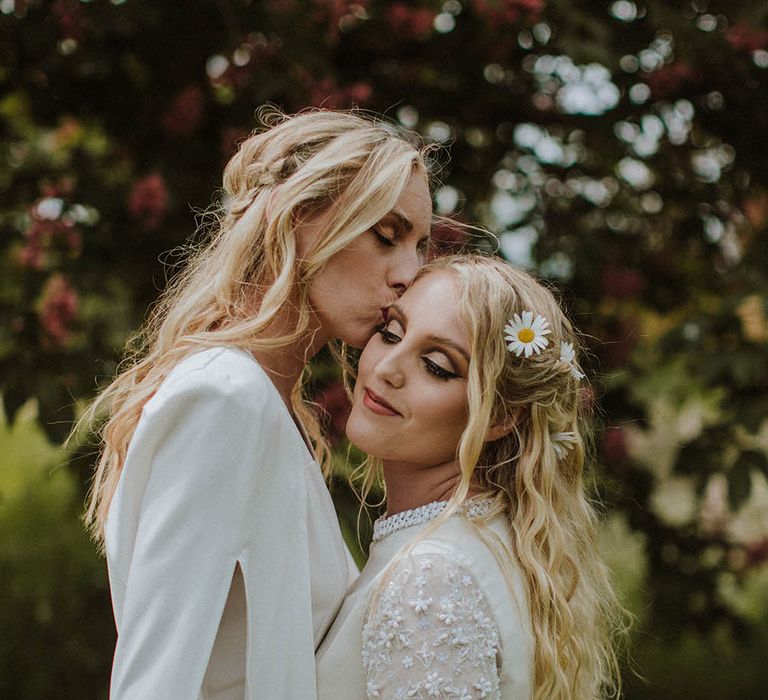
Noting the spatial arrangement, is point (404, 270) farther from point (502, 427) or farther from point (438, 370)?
point (502, 427)

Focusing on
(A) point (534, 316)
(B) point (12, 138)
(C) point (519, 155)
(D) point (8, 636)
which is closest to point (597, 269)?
(C) point (519, 155)

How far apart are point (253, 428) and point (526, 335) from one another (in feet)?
1.94

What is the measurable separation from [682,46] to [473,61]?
731 mm

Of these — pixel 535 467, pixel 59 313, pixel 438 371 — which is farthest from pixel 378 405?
pixel 59 313

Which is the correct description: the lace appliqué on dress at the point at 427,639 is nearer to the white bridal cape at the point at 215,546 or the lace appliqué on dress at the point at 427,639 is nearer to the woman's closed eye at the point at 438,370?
the white bridal cape at the point at 215,546

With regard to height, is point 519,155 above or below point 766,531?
above

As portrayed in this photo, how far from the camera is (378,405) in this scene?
2150 mm

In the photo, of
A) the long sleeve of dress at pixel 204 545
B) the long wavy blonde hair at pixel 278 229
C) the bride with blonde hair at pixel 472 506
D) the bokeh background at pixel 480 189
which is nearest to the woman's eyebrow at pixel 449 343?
the bride with blonde hair at pixel 472 506

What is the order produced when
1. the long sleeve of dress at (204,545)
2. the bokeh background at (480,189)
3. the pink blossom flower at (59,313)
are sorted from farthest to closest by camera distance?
the bokeh background at (480,189) → the pink blossom flower at (59,313) → the long sleeve of dress at (204,545)

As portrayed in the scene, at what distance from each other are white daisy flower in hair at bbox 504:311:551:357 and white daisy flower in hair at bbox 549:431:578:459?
0.24 metres

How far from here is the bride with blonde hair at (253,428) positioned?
1.75m

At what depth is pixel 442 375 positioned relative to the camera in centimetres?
213

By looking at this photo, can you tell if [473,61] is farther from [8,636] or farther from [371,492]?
[8,636]

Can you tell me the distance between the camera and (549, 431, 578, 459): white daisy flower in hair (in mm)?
2275
